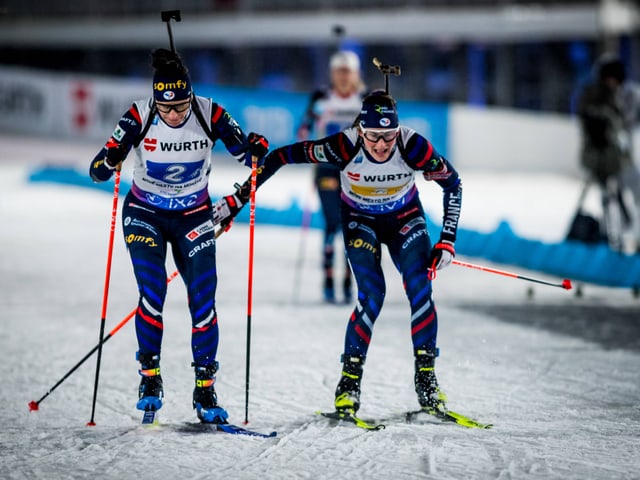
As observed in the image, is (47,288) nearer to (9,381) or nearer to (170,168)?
(9,381)

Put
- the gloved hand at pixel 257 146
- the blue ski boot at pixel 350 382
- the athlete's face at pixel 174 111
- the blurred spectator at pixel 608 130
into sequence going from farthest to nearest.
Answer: the blurred spectator at pixel 608 130, the blue ski boot at pixel 350 382, the gloved hand at pixel 257 146, the athlete's face at pixel 174 111

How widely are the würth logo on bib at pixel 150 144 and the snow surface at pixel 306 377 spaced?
141 centimetres

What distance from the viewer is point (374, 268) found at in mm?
5746

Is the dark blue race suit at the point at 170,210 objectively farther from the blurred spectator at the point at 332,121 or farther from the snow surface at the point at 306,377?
the blurred spectator at the point at 332,121

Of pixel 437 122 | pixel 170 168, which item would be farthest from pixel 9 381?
pixel 437 122

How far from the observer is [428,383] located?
577cm

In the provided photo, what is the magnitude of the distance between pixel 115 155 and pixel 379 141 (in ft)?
4.36

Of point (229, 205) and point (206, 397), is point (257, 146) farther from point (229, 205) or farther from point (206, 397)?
point (206, 397)

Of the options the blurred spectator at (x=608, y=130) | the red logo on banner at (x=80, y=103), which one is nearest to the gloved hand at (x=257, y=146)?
the blurred spectator at (x=608, y=130)

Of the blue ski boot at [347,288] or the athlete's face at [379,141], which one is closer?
the athlete's face at [379,141]

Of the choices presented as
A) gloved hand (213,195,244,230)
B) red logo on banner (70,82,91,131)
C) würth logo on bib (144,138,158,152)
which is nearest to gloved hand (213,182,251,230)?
gloved hand (213,195,244,230)

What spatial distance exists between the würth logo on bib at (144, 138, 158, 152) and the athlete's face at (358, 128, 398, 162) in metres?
1.04

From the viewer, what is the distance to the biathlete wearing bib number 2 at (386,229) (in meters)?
5.70

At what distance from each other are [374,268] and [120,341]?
2984 millimetres
